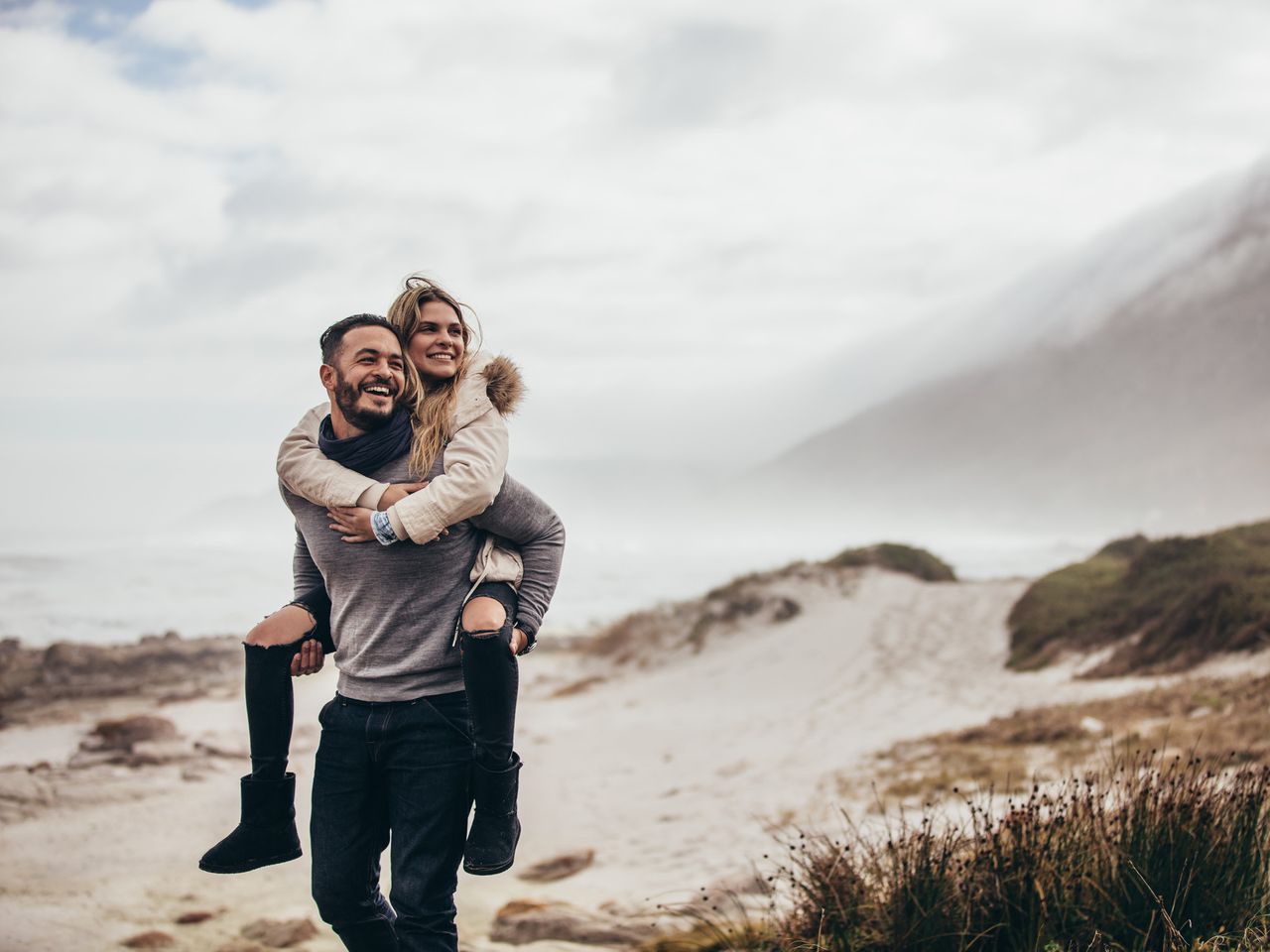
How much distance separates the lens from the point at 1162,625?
13.4 meters

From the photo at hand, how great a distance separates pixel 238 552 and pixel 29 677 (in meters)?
25.6

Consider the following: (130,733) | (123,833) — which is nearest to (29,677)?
(130,733)

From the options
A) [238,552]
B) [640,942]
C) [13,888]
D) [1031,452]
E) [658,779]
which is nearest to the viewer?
[640,942]

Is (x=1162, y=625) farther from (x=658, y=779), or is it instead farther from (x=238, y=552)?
(x=238, y=552)

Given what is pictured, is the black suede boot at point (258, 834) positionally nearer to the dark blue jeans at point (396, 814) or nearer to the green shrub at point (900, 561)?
the dark blue jeans at point (396, 814)

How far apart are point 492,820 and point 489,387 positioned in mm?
1053

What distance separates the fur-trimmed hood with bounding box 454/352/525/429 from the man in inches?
6.8

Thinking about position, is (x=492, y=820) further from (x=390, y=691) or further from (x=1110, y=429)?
(x=1110, y=429)

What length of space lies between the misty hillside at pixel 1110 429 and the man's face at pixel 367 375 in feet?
327

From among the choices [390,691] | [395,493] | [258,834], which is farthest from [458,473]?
[258,834]

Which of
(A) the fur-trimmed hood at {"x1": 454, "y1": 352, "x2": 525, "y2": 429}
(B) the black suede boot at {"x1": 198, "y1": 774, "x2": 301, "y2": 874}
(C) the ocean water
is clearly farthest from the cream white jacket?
(C) the ocean water

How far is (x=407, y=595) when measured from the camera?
96.7 inches

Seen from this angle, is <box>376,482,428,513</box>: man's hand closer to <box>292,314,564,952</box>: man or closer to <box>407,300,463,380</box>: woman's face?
<box>292,314,564,952</box>: man

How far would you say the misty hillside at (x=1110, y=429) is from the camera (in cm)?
10500
